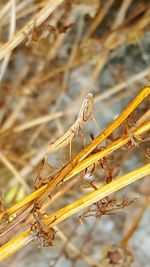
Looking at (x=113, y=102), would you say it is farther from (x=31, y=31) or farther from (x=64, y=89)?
(x=31, y=31)

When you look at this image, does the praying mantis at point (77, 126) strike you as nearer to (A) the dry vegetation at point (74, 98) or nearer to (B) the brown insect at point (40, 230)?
(B) the brown insect at point (40, 230)

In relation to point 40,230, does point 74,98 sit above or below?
above

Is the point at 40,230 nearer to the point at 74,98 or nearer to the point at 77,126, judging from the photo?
the point at 77,126

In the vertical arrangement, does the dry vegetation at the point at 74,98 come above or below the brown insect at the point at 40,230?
above

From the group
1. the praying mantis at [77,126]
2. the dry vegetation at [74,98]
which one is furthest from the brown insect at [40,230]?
the dry vegetation at [74,98]

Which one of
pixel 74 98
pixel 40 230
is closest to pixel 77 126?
pixel 40 230

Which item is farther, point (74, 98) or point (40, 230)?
point (74, 98)

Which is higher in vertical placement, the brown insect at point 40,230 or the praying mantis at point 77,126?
the praying mantis at point 77,126

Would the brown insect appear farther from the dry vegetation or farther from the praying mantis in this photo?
the dry vegetation

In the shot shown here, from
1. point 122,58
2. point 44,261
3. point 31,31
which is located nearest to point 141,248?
point 44,261

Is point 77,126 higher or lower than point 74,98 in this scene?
lower

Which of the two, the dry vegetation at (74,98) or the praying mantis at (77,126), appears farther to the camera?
the dry vegetation at (74,98)
